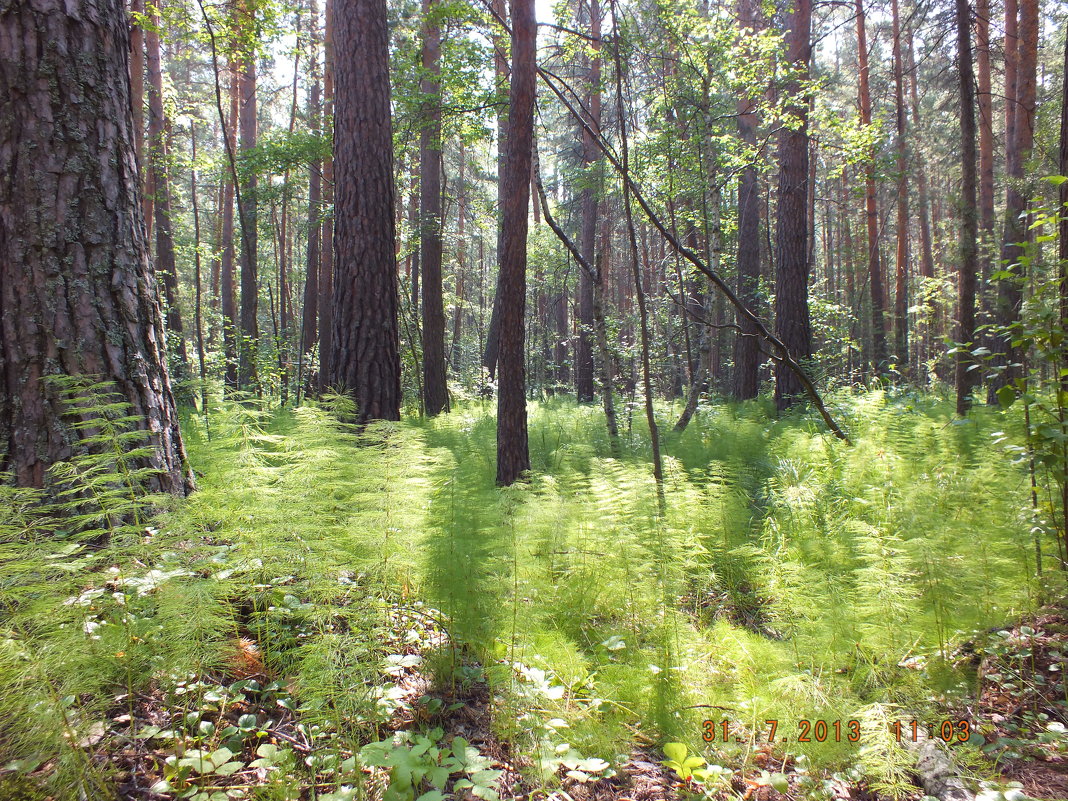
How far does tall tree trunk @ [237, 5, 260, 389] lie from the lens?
300 inches

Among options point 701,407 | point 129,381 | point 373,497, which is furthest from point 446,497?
point 701,407

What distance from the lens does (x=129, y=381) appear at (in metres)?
2.82

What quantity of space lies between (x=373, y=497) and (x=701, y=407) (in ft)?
27.5

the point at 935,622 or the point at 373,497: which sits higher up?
the point at 373,497

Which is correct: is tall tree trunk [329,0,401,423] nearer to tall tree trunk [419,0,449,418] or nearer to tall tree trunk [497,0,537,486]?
tall tree trunk [497,0,537,486]

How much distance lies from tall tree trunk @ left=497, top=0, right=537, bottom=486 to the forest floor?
64.6 inches

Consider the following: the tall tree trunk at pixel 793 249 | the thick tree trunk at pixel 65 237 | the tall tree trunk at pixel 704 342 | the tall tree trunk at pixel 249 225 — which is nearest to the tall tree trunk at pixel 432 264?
the tall tree trunk at pixel 249 225

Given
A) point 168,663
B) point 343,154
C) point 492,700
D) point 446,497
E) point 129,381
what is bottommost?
point 492,700

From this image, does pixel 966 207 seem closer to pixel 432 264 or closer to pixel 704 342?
pixel 704 342

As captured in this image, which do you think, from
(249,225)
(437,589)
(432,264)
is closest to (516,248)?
(437,589)

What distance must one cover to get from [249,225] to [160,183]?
9.04 ft

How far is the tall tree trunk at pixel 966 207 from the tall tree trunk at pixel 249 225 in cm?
852

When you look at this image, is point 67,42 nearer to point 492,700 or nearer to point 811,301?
point 492,700

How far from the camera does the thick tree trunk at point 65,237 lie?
8.50 feet
